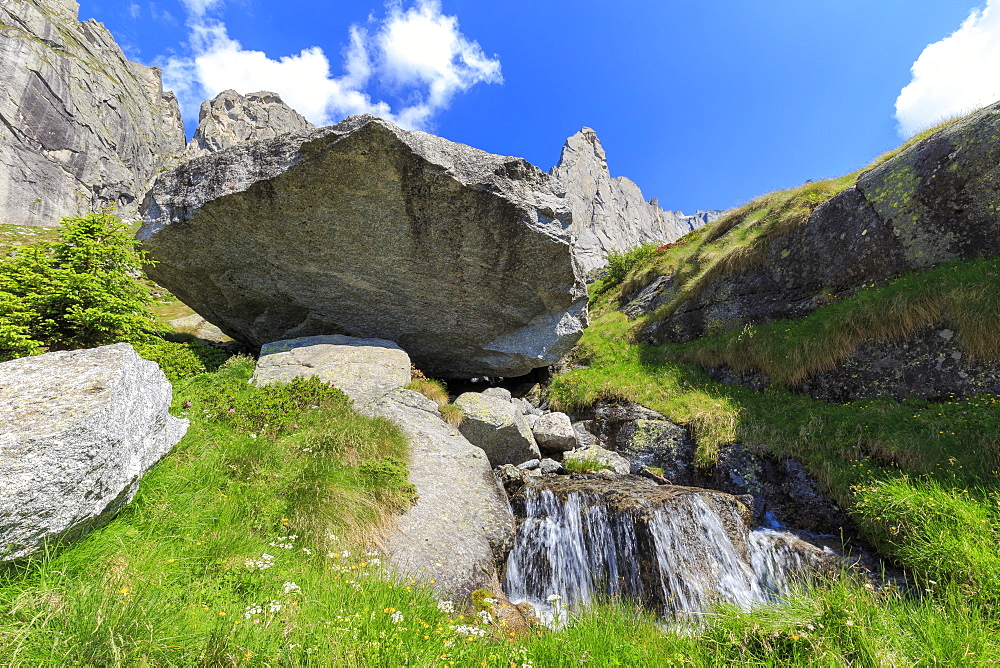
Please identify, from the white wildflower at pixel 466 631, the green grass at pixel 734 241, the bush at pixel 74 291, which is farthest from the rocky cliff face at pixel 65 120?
the white wildflower at pixel 466 631

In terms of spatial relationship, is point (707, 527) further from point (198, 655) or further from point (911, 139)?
point (911, 139)

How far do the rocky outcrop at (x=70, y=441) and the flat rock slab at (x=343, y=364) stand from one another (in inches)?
206

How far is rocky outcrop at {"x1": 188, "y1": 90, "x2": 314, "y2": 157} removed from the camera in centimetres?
17425

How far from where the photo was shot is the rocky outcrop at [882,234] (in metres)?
10.9

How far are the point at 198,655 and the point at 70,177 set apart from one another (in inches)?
6074

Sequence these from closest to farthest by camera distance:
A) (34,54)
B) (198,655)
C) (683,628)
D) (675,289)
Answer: (198,655) < (683,628) < (675,289) < (34,54)

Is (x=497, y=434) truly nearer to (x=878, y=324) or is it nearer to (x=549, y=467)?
(x=549, y=467)

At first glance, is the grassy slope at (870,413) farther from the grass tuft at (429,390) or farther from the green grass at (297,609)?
the grass tuft at (429,390)

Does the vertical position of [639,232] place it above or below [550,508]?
above

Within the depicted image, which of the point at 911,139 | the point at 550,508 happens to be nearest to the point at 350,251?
the point at 550,508

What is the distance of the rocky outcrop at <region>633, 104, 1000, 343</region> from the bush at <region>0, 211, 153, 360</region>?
19.2 metres

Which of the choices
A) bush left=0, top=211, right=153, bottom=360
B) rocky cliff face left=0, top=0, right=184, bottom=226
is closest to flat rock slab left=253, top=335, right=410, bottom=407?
bush left=0, top=211, right=153, bottom=360

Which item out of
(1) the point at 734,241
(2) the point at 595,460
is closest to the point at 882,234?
(1) the point at 734,241

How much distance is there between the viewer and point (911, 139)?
1474cm
